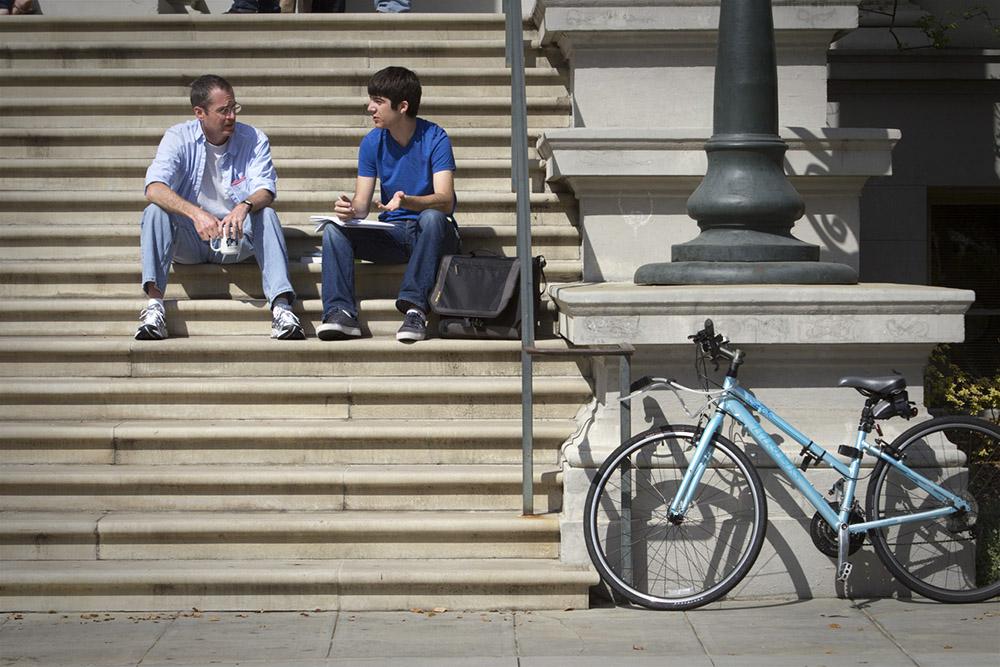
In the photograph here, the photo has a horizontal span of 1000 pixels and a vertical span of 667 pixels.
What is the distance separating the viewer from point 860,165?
7.65 m

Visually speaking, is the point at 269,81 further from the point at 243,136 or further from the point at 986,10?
the point at 986,10

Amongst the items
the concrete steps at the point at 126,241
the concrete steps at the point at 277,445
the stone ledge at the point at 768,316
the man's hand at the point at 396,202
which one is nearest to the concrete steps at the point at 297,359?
the concrete steps at the point at 277,445

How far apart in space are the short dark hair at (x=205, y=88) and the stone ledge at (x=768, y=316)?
A: 270 cm

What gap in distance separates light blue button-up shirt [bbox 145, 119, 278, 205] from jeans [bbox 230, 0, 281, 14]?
385 cm

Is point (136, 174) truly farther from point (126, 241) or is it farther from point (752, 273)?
point (752, 273)

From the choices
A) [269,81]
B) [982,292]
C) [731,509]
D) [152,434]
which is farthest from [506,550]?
[982,292]

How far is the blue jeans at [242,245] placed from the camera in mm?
7266

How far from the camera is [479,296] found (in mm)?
7090

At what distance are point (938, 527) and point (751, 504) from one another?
839 mm

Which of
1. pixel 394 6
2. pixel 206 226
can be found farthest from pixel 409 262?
pixel 394 6

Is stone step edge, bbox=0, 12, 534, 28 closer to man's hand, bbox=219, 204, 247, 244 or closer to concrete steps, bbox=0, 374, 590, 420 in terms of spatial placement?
man's hand, bbox=219, 204, 247, 244

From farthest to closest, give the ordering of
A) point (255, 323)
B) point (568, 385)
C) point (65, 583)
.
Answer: point (255, 323), point (568, 385), point (65, 583)

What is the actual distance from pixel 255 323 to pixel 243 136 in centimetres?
110

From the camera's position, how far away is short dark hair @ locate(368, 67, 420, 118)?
24.6ft
